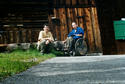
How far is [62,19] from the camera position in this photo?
9859mm

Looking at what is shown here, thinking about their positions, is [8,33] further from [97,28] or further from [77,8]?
[97,28]

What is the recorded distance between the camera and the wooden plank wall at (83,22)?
32.0ft

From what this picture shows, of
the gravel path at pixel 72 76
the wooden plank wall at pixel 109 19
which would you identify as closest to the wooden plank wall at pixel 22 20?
the wooden plank wall at pixel 109 19

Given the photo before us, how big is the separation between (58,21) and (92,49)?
6.87 ft

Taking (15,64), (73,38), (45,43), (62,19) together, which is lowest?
(15,64)

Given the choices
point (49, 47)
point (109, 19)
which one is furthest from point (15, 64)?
point (109, 19)

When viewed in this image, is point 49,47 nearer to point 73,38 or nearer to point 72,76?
point 73,38

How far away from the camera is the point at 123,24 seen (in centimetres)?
962

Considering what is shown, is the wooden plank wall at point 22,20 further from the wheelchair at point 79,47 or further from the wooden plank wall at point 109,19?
the wheelchair at point 79,47

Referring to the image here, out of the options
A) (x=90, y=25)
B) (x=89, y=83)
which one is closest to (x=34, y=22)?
(x=90, y=25)

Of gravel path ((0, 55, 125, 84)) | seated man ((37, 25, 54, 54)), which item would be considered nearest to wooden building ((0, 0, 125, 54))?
seated man ((37, 25, 54, 54))

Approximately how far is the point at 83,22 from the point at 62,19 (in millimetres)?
1023

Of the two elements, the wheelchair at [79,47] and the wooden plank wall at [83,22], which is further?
the wooden plank wall at [83,22]

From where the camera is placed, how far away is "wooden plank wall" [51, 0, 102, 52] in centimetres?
977
